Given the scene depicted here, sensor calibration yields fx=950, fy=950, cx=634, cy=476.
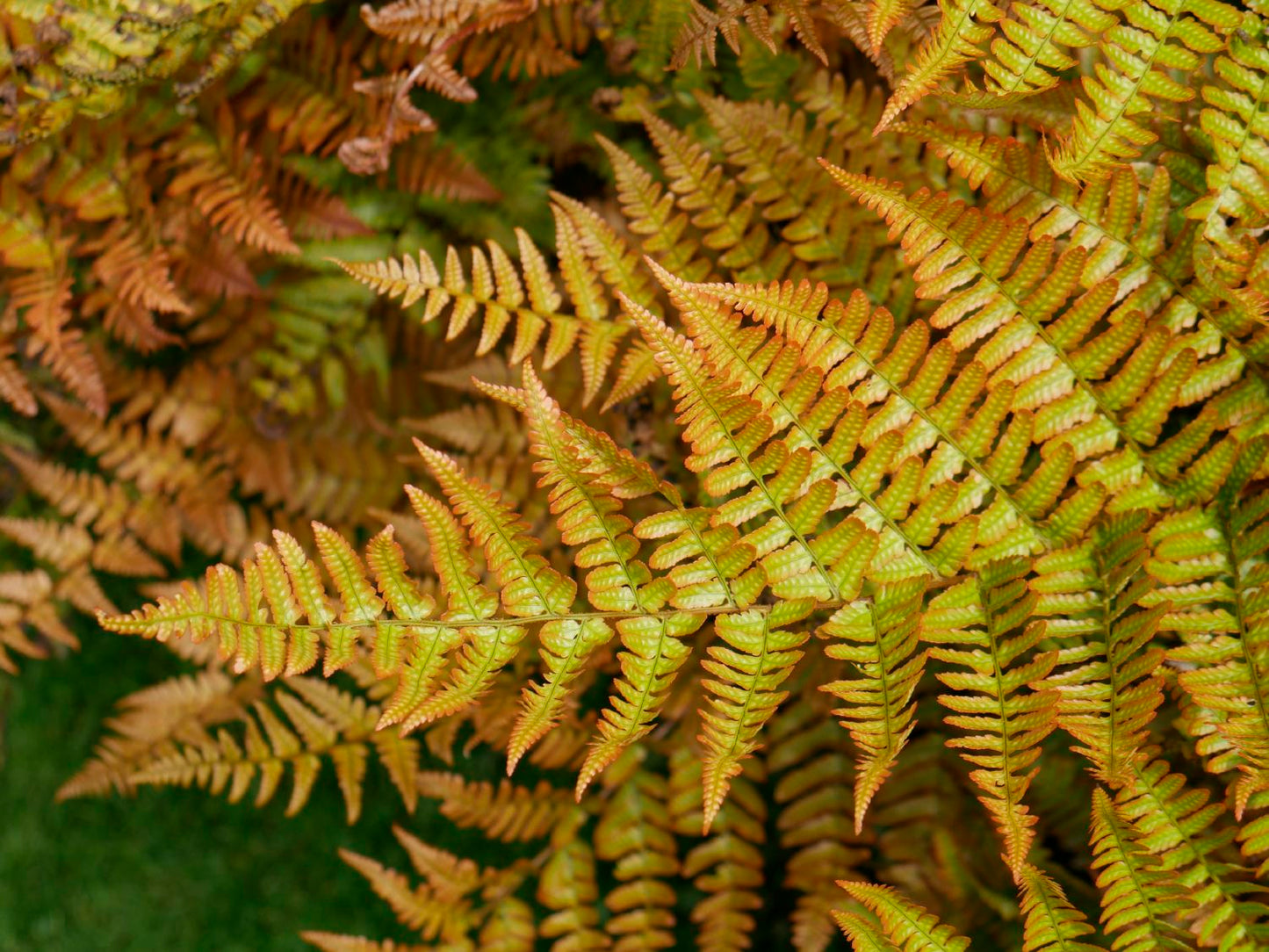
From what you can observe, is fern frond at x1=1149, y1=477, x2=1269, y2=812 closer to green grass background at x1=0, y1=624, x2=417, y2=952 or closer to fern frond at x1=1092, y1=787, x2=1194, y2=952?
fern frond at x1=1092, y1=787, x2=1194, y2=952

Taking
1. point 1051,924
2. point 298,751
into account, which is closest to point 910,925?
point 1051,924

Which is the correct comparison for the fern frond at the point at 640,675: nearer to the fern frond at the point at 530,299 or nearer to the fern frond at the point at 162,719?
the fern frond at the point at 530,299

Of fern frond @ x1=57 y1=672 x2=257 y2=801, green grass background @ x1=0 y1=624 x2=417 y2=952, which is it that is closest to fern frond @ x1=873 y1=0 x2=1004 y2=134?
fern frond @ x1=57 y1=672 x2=257 y2=801

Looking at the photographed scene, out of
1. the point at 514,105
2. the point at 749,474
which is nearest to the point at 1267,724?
the point at 749,474

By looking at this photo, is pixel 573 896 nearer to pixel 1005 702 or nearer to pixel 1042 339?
pixel 1005 702

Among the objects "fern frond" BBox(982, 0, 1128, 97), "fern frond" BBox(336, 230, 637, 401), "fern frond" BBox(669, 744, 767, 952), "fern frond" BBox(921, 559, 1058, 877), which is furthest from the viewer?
"fern frond" BBox(669, 744, 767, 952)

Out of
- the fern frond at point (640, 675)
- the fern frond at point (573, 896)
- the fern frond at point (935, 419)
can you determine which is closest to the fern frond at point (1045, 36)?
the fern frond at point (935, 419)

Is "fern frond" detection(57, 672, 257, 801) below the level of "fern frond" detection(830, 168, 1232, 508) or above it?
below
